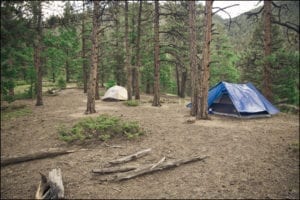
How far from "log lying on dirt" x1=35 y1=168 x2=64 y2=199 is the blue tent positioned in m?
9.51

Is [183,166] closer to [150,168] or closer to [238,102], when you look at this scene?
[150,168]

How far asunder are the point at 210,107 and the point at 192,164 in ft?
26.2

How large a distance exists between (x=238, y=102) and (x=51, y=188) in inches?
399

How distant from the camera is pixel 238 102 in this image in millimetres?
12234

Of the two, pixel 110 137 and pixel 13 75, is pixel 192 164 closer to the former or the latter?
pixel 110 137

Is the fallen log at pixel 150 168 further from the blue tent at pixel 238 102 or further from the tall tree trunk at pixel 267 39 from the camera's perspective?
the tall tree trunk at pixel 267 39

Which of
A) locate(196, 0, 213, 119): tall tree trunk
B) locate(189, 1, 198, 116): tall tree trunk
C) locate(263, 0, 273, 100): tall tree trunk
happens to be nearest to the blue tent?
locate(263, 0, 273, 100): tall tree trunk

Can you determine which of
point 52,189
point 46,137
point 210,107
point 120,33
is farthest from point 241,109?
point 120,33

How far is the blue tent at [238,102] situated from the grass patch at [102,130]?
615 centimetres

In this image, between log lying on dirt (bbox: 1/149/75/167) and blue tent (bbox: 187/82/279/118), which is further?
blue tent (bbox: 187/82/279/118)

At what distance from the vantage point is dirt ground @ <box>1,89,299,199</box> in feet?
16.2

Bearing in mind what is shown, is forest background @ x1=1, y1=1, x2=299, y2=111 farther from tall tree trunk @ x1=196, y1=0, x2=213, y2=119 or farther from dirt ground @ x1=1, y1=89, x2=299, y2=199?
dirt ground @ x1=1, y1=89, x2=299, y2=199

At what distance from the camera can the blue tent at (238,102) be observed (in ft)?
39.9

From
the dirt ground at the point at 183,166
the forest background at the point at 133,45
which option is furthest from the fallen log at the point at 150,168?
the forest background at the point at 133,45
